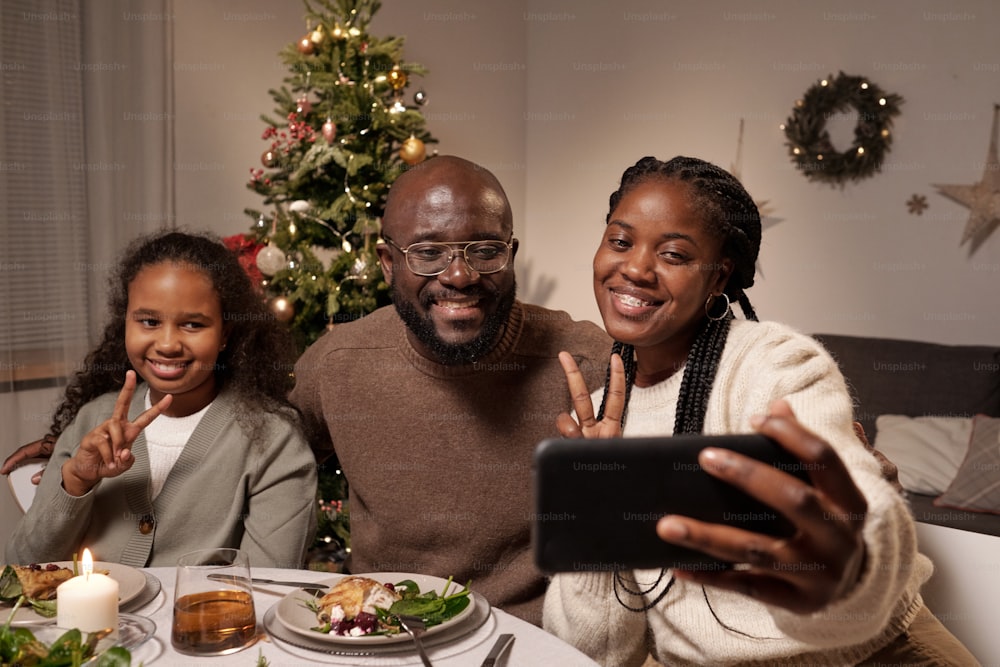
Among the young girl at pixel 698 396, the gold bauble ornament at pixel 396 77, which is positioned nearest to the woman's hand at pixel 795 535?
the young girl at pixel 698 396

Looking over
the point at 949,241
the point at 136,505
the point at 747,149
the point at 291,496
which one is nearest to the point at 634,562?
the point at 291,496

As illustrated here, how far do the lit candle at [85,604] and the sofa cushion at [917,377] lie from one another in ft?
9.99

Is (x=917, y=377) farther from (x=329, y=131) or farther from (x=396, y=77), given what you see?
(x=329, y=131)

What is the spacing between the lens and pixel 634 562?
0.90 meters

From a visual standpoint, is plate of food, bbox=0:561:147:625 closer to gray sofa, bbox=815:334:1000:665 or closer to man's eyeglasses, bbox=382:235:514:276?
man's eyeglasses, bbox=382:235:514:276

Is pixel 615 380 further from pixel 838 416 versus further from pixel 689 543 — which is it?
pixel 689 543

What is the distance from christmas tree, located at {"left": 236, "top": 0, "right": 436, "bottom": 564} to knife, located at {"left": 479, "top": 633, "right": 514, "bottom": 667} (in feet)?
7.00

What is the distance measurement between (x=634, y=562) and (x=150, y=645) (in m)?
0.71

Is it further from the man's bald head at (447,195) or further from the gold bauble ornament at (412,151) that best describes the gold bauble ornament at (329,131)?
the man's bald head at (447,195)

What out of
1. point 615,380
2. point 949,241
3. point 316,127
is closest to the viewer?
point 615,380

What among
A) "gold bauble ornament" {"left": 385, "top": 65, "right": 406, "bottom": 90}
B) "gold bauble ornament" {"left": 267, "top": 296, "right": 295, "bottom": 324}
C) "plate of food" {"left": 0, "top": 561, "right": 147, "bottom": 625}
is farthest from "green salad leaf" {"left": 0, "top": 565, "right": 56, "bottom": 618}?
"gold bauble ornament" {"left": 385, "top": 65, "right": 406, "bottom": 90}

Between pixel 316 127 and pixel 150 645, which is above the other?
pixel 316 127

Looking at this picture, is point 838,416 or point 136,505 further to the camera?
point 136,505

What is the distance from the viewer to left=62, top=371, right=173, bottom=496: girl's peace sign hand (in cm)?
156
